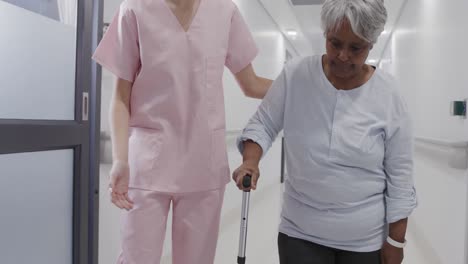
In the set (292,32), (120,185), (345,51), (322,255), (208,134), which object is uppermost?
(292,32)

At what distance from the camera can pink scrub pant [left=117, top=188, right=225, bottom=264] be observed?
123cm

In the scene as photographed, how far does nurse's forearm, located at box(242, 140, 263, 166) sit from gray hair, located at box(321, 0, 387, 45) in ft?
1.28

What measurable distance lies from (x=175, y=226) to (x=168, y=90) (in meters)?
0.40

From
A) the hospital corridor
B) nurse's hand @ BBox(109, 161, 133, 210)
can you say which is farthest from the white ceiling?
nurse's hand @ BBox(109, 161, 133, 210)

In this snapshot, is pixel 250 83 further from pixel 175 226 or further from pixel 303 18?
pixel 303 18

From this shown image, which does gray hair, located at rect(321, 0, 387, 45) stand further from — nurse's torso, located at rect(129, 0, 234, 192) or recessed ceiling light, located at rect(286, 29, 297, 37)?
recessed ceiling light, located at rect(286, 29, 297, 37)

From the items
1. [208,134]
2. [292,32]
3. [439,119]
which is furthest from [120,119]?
[292,32]

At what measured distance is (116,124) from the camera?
1.24 metres

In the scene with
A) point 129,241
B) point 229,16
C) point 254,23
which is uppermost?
point 254,23

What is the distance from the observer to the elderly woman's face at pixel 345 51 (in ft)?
3.63

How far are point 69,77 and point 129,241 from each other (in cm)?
100

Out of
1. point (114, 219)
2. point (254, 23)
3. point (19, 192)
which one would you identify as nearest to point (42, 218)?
point (19, 192)

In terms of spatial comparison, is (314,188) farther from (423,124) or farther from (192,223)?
(423,124)

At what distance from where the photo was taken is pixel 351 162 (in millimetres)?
1160
